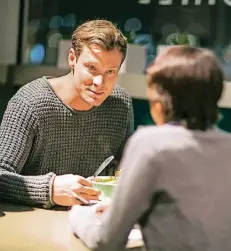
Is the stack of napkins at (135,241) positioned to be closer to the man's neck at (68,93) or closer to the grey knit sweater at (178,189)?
the grey knit sweater at (178,189)

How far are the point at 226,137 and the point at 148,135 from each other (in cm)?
16

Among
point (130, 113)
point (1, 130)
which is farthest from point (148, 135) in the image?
point (130, 113)

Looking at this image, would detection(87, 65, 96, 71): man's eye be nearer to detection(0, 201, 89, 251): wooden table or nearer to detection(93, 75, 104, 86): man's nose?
detection(93, 75, 104, 86): man's nose

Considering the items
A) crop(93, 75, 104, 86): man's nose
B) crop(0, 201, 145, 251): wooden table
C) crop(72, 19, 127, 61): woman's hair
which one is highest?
crop(72, 19, 127, 61): woman's hair

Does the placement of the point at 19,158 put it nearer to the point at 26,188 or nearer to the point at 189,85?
the point at 26,188

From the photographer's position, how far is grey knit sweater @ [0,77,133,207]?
176 cm

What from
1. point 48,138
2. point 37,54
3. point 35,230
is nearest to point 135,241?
point 35,230

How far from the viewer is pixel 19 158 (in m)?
1.82

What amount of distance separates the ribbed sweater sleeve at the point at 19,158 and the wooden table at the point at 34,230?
4 cm

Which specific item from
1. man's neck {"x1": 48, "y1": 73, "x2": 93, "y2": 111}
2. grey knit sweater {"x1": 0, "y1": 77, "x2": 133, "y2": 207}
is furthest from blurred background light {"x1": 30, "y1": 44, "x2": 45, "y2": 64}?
man's neck {"x1": 48, "y1": 73, "x2": 93, "y2": 111}

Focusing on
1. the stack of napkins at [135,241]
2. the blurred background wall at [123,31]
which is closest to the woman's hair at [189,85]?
the stack of napkins at [135,241]

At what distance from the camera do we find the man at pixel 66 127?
174 cm

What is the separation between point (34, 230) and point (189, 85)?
2.01 ft

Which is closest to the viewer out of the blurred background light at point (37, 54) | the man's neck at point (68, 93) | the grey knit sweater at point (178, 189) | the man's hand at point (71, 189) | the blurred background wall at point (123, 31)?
the grey knit sweater at point (178, 189)
